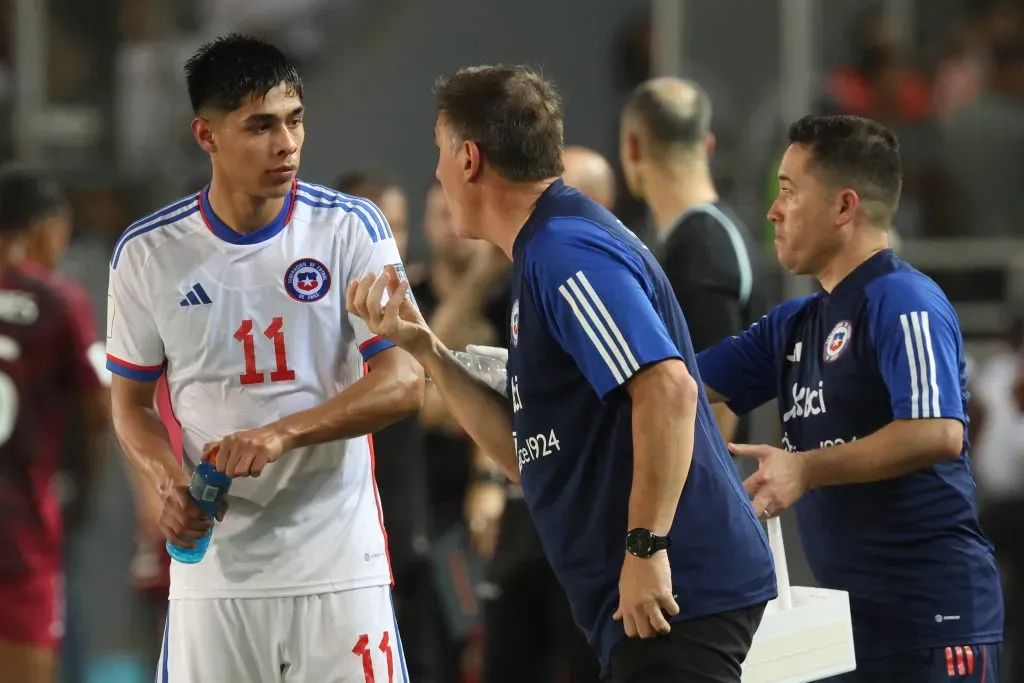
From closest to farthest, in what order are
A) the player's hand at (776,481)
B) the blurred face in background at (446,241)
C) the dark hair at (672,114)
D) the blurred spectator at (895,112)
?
the player's hand at (776,481) → the dark hair at (672,114) → the blurred face in background at (446,241) → the blurred spectator at (895,112)

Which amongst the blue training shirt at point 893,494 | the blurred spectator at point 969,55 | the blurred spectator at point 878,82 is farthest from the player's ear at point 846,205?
the blurred spectator at point 969,55

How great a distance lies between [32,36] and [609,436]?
860 cm

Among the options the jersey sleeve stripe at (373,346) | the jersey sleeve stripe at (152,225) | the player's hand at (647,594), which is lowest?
the player's hand at (647,594)

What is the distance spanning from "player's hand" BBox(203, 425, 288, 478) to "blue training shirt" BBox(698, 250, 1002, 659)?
4.59ft

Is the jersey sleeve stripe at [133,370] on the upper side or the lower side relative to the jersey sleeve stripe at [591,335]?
upper

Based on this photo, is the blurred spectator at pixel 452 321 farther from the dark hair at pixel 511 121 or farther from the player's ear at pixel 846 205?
the dark hair at pixel 511 121

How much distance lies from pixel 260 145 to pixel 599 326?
53.9 inches

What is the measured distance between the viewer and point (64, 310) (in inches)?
253

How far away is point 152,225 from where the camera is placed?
417cm

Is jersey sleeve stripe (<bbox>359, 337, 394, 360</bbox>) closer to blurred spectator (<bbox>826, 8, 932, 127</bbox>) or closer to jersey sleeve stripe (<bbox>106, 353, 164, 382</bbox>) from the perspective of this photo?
jersey sleeve stripe (<bbox>106, 353, 164, 382</bbox>)

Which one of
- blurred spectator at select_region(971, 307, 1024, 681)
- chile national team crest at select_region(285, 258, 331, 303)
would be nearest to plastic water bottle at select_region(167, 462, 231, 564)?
chile national team crest at select_region(285, 258, 331, 303)

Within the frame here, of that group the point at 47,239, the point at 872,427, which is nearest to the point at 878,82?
the point at 47,239

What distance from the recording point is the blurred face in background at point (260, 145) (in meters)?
4.08

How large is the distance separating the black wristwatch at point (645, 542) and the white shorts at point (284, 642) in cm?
110
